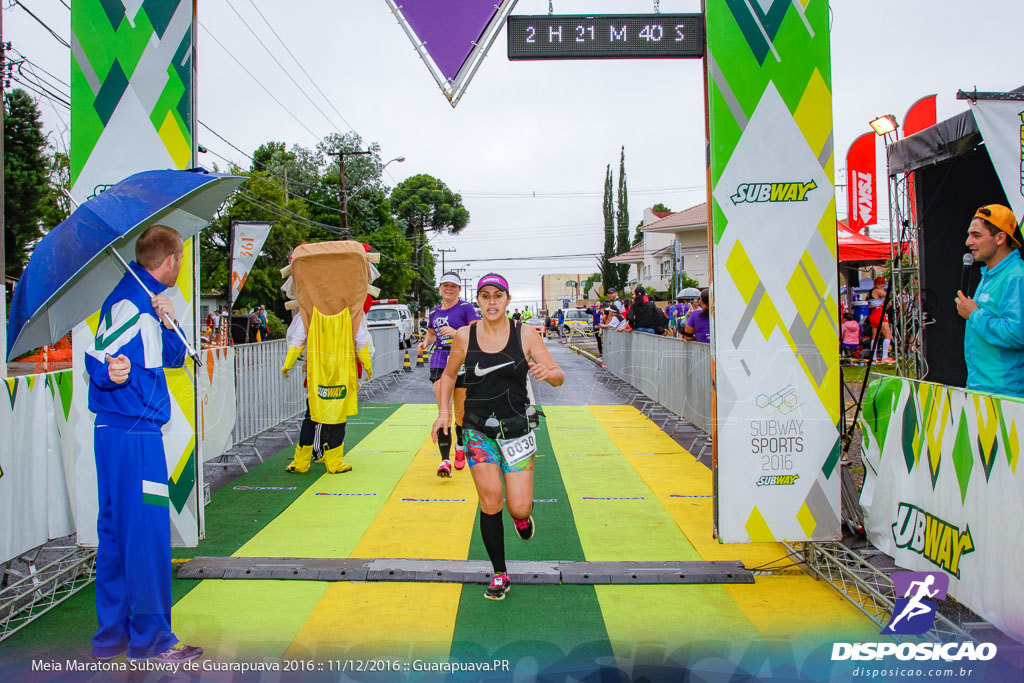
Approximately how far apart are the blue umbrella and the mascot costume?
3.47 meters

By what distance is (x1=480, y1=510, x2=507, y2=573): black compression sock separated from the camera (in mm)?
4293

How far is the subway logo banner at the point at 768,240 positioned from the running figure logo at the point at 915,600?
76 centimetres

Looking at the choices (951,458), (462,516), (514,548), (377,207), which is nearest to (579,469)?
(462,516)

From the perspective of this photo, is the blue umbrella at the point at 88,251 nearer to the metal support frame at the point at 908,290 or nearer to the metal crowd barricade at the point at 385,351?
the metal support frame at the point at 908,290

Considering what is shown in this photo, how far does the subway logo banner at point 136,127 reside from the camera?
15.3 feet

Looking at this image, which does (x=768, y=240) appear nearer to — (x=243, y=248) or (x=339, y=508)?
(x=339, y=508)

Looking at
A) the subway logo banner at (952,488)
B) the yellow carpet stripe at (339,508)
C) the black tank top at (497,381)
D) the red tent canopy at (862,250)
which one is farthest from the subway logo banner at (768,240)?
the red tent canopy at (862,250)

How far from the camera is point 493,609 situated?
412 centimetres

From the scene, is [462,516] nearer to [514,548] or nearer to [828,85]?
[514,548]

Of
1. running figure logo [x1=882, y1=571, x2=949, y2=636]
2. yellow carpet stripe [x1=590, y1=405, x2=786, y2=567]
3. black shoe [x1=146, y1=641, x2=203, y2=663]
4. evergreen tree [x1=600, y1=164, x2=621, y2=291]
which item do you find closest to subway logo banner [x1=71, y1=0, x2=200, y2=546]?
black shoe [x1=146, y1=641, x2=203, y2=663]

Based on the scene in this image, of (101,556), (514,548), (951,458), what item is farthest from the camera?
(514,548)

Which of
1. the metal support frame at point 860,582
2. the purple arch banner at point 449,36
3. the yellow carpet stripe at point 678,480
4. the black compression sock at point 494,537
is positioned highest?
the purple arch banner at point 449,36

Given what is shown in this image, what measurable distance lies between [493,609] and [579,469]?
3.97m

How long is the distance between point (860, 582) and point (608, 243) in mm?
63177
